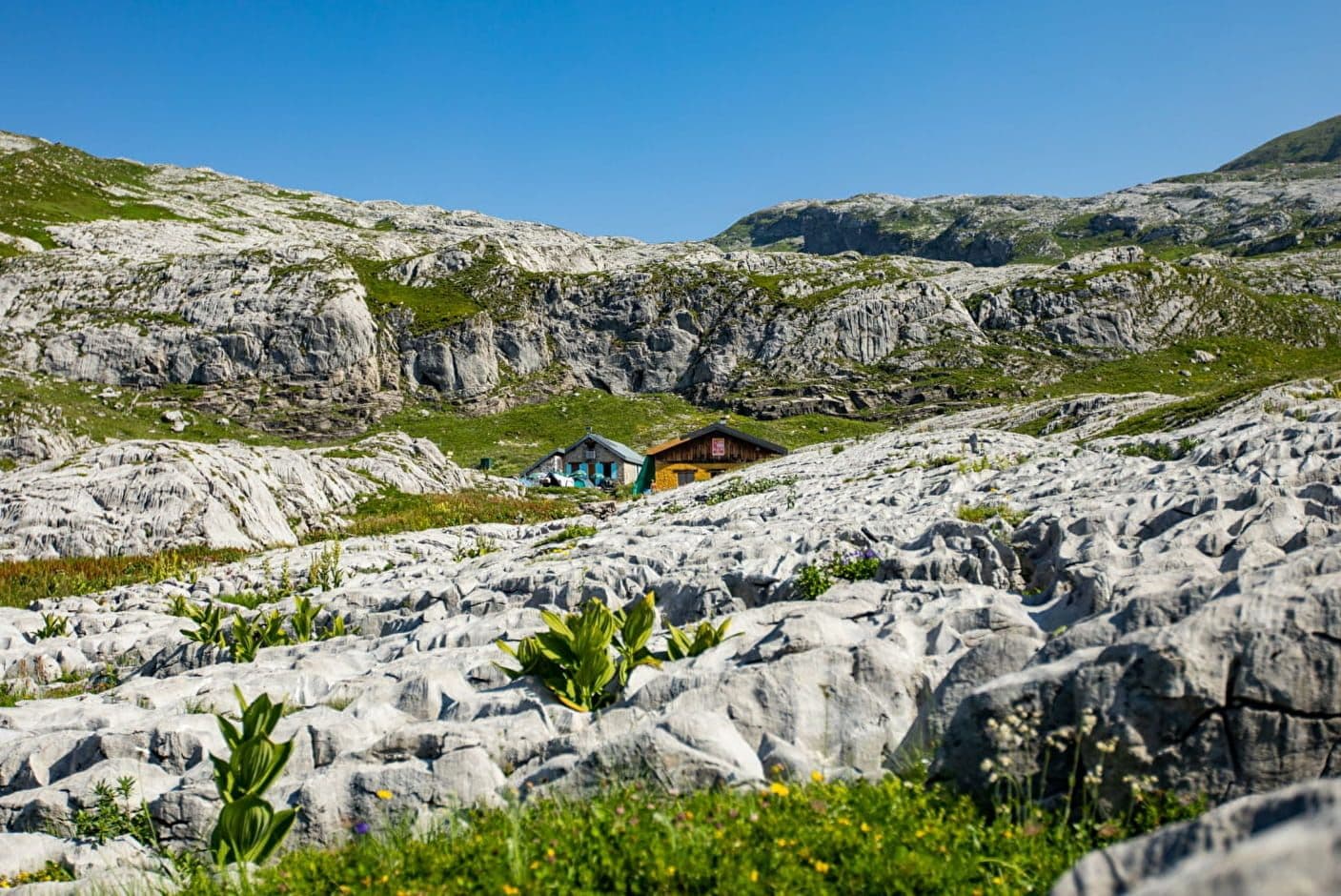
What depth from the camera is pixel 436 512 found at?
1534 inches

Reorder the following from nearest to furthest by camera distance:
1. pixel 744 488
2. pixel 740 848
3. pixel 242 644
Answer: pixel 740 848, pixel 242 644, pixel 744 488

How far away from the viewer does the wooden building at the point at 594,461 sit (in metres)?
72.3

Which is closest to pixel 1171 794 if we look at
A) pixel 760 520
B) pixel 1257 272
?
pixel 760 520

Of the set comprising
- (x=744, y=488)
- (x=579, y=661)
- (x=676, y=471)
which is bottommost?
(x=676, y=471)

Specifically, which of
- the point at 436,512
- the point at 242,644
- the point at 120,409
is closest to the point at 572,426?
the point at 120,409

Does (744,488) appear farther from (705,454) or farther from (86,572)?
(705,454)

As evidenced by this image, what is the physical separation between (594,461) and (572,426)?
28117 mm

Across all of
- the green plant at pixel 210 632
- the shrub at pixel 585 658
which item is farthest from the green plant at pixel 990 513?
the green plant at pixel 210 632

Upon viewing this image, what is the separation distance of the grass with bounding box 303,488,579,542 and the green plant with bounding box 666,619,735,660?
26618mm

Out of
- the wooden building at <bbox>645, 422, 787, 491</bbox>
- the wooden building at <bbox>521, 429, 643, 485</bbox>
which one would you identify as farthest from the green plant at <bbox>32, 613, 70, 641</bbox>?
the wooden building at <bbox>521, 429, 643, 485</bbox>

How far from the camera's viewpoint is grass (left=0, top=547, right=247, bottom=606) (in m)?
24.9

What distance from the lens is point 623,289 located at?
12750 cm

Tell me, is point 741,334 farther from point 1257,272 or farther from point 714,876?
point 714,876

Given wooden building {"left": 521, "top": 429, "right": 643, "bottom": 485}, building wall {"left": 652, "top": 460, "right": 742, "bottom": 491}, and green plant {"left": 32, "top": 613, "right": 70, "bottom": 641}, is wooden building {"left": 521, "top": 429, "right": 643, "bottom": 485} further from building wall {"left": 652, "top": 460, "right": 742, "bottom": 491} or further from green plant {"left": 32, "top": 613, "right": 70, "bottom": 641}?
green plant {"left": 32, "top": 613, "right": 70, "bottom": 641}
